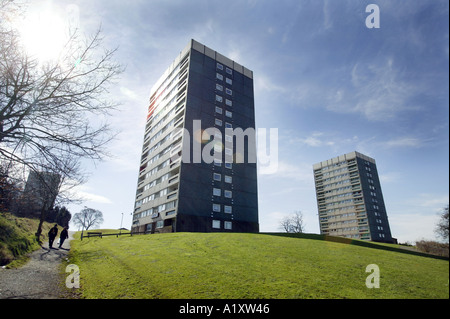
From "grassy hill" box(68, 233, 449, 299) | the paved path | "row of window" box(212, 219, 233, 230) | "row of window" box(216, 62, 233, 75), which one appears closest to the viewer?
"grassy hill" box(68, 233, 449, 299)

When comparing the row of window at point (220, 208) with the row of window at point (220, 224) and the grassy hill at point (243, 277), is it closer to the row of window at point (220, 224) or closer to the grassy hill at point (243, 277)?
the row of window at point (220, 224)

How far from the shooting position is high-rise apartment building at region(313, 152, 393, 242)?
82.4 meters

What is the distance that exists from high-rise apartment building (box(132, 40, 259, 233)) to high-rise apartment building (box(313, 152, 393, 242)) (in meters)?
58.9

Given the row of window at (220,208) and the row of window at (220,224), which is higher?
the row of window at (220,208)

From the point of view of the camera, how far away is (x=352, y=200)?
287 feet

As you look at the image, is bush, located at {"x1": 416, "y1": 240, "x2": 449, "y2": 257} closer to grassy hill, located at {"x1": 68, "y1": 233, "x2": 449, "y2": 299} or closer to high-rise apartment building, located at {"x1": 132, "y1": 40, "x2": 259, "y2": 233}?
grassy hill, located at {"x1": 68, "y1": 233, "x2": 449, "y2": 299}

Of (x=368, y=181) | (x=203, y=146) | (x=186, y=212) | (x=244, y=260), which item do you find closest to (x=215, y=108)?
(x=203, y=146)

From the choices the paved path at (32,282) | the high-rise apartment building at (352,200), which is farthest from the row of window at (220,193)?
the high-rise apartment building at (352,200)

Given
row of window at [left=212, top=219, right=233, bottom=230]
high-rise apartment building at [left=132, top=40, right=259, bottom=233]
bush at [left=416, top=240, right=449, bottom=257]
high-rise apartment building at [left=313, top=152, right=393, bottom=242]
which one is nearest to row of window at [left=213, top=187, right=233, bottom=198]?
high-rise apartment building at [left=132, top=40, right=259, bottom=233]

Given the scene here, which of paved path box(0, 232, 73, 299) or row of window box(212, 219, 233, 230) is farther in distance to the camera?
row of window box(212, 219, 233, 230)

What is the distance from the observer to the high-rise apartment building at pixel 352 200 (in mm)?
82438

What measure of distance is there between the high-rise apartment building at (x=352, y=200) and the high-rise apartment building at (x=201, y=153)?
5891 cm

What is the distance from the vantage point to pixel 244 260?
1096 centimetres

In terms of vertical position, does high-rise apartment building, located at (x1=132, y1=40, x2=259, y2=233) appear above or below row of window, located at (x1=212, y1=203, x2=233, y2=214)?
above
